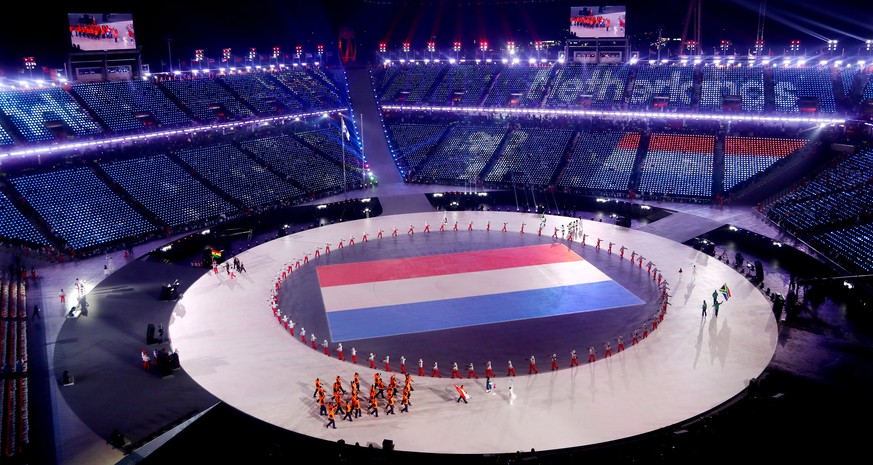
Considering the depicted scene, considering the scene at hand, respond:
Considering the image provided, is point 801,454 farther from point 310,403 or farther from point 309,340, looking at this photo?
point 309,340

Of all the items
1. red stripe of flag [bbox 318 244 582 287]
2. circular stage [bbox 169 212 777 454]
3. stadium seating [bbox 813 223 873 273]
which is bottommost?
circular stage [bbox 169 212 777 454]

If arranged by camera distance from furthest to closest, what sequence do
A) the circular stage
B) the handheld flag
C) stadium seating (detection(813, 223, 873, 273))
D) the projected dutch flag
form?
1. stadium seating (detection(813, 223, 873, 273))
2. the handheld flag
3. the projected dutch flag
4. the circular stage

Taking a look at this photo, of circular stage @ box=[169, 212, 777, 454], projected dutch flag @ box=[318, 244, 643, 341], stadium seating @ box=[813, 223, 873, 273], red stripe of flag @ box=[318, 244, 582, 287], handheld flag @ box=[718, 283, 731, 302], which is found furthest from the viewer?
red stripe of flag @ box=[318, 244, 582, 287]

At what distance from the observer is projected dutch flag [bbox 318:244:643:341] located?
1471 inches

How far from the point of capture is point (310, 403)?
28.2 meters

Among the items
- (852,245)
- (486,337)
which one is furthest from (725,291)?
(486,337)

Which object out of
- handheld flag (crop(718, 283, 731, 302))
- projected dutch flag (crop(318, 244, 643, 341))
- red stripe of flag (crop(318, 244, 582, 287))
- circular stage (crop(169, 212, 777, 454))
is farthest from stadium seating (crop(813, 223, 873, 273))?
red stripe of flag (crop(318, 244, 582, 287))

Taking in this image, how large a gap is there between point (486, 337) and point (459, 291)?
7.23 metres

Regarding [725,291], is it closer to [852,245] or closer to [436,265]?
[852,245]

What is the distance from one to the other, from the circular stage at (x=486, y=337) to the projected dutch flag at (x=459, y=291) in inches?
5.3

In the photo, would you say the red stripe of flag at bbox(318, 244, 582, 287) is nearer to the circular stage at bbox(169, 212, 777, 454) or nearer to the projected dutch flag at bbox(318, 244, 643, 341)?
the projected dutch flag at bbox(318, 244, 643, 341)

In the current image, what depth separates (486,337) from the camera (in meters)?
34.9

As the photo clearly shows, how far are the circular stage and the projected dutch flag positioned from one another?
0.14 metres

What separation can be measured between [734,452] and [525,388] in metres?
9.06
